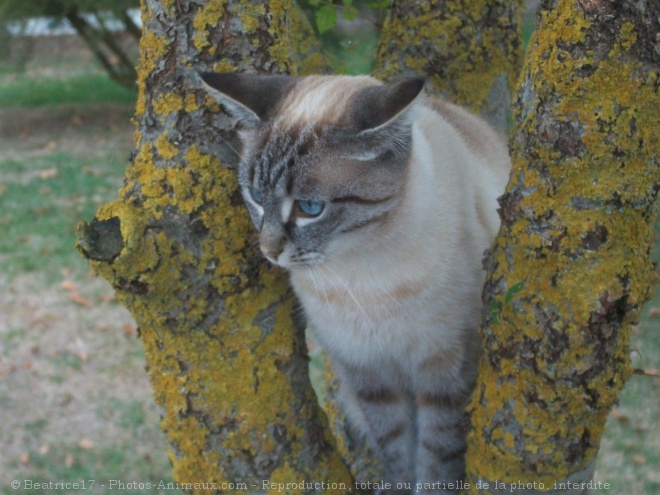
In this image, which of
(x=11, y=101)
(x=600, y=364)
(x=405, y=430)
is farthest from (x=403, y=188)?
(x=11, y=101)

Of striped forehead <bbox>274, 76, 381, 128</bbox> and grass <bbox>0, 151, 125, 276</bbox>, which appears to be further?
grass <bbox>0, 151, 125, 276</bbox>

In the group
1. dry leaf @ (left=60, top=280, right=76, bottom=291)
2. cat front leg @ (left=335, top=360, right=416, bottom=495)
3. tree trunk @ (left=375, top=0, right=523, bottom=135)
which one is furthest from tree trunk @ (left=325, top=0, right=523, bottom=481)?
dry leaf @ (left=60, top=280, right=76, bottom=291)

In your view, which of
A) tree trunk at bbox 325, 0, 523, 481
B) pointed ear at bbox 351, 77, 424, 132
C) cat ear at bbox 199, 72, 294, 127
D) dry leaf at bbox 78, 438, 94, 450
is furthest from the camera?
dry leaf at bbox 78, 438, 94, 450

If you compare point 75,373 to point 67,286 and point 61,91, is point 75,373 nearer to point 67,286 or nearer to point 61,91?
point 67,286

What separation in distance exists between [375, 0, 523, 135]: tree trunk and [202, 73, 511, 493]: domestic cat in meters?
0.41

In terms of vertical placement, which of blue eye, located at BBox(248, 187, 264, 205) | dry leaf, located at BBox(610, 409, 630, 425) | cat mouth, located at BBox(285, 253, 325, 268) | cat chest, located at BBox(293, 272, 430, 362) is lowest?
dry leaf, located at BBox(610, 409, 630, 425)

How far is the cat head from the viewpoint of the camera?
174 centimetres

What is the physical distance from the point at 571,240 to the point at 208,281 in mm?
892

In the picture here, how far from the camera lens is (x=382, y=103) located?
5.37ft

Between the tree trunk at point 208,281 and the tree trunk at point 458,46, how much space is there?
0.81 meters

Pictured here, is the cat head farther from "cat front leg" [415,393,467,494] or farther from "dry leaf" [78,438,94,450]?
"dry leaf" [78,438,94,450]

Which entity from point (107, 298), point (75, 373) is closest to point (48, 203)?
point (107, 298)

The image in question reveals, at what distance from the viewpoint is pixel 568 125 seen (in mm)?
1392

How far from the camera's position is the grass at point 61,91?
11.5 meters
